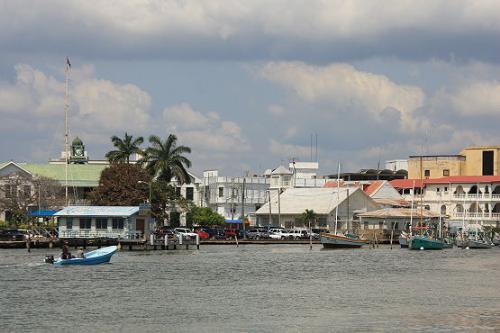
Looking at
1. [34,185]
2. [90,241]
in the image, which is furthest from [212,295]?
[34,185]

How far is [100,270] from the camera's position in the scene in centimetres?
8456

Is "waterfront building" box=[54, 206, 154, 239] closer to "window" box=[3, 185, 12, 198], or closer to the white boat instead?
the white boat

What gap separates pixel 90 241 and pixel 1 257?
56.2 feet

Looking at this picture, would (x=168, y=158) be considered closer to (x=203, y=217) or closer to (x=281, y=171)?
(x=203, y=217)

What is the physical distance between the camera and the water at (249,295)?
51656mm

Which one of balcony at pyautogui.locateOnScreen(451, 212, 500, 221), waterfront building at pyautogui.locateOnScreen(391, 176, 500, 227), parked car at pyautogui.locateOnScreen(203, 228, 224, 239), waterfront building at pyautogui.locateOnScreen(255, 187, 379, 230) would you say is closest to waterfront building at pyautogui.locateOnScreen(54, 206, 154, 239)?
parked car at pyautogui.locateOnScreen(203, 228, 224, 239)

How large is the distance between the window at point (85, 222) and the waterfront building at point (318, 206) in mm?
49397

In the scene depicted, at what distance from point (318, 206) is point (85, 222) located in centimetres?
5217

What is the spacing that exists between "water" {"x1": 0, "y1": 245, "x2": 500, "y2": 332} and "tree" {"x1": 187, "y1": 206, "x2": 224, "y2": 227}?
51.1m

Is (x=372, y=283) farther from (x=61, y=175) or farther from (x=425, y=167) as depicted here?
(x=425, y=167)

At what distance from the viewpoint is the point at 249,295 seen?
65812 mm

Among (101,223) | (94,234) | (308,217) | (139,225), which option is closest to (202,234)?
(139,225)

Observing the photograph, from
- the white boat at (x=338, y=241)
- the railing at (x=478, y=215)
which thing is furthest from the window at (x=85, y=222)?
the railing at (x=478, y=215)

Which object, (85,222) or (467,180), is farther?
(467,180)
